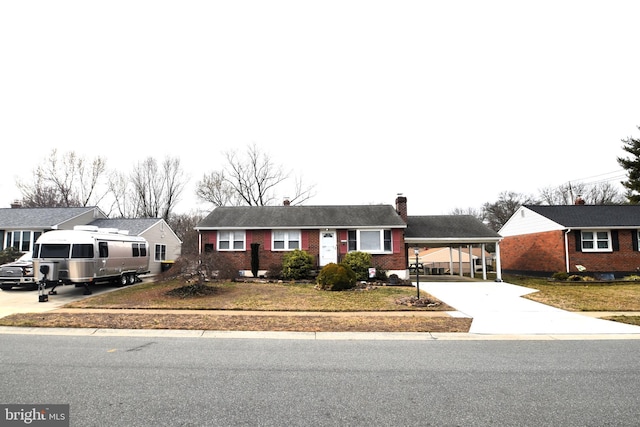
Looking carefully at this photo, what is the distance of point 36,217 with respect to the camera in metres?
26.2

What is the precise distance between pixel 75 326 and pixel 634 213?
32123 millimetres

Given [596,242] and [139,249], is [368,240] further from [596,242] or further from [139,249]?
[596,242]

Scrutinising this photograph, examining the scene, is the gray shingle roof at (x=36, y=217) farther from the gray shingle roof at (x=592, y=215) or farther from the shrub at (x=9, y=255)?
the gray shingle roof at (x=592, y=215)

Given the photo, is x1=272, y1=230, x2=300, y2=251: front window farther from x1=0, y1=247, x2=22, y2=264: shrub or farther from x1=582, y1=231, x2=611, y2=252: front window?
x1=582, y1=231, x2=611, y2=252: front window

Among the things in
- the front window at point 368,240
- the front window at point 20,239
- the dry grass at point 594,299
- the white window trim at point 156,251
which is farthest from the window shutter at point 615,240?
the front window at point 20,239

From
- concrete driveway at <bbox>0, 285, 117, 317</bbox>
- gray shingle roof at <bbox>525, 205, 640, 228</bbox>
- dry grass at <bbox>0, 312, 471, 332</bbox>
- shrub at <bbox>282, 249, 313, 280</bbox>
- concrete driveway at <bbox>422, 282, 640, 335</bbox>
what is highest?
gray shingle roof at <bbox>525, 205, 640, 228</bbox>

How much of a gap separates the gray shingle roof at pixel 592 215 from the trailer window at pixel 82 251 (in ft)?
87.9

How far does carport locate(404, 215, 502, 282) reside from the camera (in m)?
23.2

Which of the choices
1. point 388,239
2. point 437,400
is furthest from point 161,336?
point 388,239

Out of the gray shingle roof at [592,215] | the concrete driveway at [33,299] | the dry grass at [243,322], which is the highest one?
the gray shingle roof at [592,215]

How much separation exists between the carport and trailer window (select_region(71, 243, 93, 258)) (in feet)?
53.7

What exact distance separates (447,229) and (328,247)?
7747mm

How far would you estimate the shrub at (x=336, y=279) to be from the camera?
1744 centimetres

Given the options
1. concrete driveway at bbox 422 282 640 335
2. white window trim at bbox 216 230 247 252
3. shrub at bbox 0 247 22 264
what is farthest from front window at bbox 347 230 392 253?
shrub at bbox 0 247 22 264
